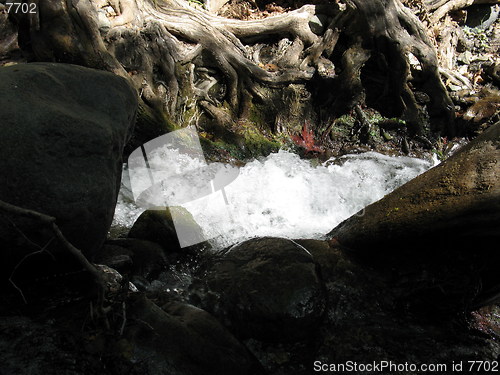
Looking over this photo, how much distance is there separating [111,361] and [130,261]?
1.21m

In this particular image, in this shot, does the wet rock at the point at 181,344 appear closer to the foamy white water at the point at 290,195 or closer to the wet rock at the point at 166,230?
the wet rock at the point at 166,230

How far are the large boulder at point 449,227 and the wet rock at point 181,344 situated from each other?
1497 mm

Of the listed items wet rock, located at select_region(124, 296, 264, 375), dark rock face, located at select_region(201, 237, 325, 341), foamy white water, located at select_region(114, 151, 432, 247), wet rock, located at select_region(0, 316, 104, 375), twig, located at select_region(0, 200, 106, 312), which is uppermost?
twig, located at select_region(0, 200, 106, 312)

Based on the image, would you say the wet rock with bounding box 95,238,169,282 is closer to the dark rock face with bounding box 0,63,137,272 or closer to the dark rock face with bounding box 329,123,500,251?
the dark rock face with bounding box 0,63,137,272

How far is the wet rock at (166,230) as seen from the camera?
3482 mm

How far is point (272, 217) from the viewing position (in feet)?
16.2

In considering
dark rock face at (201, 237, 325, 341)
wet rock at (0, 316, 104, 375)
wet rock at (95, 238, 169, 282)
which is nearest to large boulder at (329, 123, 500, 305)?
dark rock face at (201, 237, 325, 341)

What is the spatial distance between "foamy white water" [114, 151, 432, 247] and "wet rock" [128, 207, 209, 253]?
0.45 m

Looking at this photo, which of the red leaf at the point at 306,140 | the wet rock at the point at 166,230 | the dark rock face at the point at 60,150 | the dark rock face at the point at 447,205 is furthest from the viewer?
the red leaf at the point at 306,140

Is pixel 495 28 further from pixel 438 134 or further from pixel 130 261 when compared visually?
pixel 130 261

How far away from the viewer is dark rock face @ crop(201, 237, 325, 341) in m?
2.54

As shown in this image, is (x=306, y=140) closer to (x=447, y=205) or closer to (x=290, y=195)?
(x=290, y=195)

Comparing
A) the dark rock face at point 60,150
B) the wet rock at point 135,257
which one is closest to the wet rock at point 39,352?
the dark rock face at point 60,150

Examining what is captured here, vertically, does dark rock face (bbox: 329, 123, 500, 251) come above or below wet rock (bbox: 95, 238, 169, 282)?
above
